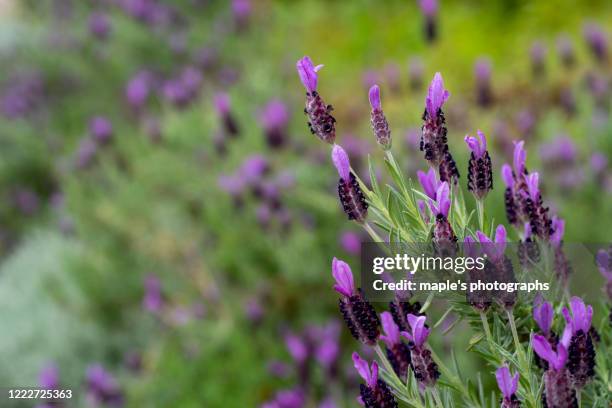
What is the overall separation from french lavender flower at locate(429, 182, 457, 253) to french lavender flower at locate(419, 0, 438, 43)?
5.66ft

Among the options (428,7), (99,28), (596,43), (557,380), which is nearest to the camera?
(557,380)

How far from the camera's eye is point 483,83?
7.73ft

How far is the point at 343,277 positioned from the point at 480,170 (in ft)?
0.70

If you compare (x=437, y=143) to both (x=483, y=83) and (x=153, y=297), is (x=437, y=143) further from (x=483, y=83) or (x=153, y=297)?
(x=153, y=297)

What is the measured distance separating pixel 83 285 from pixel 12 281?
793 mm

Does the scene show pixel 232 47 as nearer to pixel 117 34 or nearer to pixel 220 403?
pixel 117 34

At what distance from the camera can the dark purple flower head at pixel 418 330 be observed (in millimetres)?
706

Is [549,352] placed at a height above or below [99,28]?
below

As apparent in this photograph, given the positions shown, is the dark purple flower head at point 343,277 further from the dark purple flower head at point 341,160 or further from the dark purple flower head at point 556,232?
the dark purple flower head at point 556,232

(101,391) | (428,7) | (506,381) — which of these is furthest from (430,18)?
(506,381)

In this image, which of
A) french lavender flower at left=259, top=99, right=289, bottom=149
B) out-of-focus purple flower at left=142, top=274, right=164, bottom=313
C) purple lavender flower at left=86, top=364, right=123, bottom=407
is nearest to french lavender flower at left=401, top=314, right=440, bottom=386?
purple lavender flower at left=86, top=364, right=123, bottom=407

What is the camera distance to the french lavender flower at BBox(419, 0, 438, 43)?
2.28 metres

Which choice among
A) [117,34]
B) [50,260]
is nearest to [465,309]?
[50,260]

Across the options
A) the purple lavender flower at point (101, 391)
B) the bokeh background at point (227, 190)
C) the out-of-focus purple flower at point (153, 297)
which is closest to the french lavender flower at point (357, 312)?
the bokeh background at point (227, 190)
